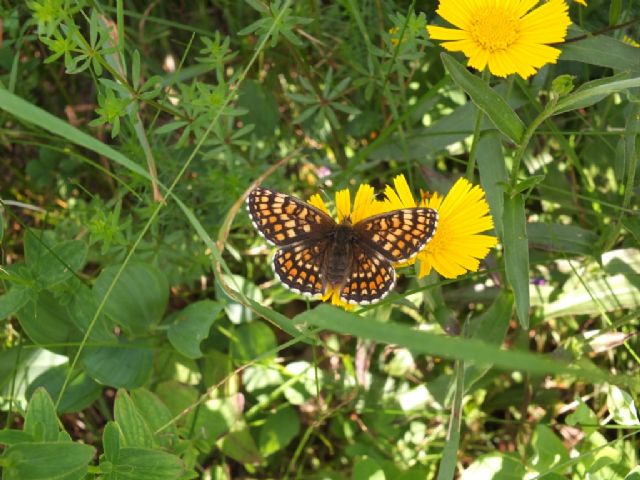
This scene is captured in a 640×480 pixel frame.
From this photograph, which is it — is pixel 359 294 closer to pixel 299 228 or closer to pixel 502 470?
pixel 299 228

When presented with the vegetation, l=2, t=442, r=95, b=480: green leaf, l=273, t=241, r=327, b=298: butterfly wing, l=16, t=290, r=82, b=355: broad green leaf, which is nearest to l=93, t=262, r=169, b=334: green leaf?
the vegetation

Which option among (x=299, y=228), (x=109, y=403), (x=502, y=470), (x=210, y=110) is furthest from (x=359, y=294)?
(x=109, y=403)

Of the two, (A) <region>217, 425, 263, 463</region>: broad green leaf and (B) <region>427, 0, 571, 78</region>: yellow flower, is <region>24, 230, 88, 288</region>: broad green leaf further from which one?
(B) <region>427, 0, 571, 78</region>: yellow flower

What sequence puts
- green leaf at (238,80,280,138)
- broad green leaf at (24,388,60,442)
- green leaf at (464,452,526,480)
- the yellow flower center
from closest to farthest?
1. broad green leaf at (24,388,60,442)
2. the yellow flower center
3. green leaf at (464,452,526,480)
4. green leaf at (238,80,280,138)

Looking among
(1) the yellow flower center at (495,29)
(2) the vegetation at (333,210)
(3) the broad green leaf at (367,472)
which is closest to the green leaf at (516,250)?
(2) the vegetation at (333,210)

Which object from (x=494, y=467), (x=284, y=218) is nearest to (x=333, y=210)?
(x=284, y=218)

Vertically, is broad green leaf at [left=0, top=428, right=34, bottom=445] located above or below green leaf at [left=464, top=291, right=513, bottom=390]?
below

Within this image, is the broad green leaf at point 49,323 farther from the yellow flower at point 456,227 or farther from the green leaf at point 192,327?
the yellow flower at point 456,227

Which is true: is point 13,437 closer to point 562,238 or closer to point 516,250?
point 516,250

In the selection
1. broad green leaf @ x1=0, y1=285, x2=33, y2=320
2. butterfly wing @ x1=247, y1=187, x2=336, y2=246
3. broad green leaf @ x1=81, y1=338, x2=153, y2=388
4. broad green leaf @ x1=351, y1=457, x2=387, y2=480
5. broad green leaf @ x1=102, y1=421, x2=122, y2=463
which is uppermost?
butterfly wing @ x1=247, y1=187, x2=336, y2=246
